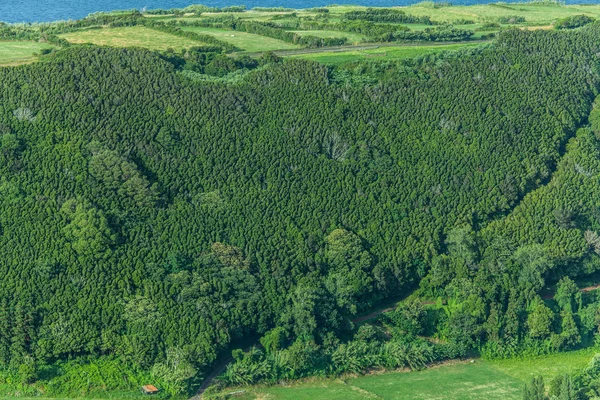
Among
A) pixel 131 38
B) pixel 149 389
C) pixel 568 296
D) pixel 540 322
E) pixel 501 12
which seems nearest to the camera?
pixel 149 389

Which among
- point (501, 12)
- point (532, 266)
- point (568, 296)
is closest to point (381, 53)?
point (501, 12)

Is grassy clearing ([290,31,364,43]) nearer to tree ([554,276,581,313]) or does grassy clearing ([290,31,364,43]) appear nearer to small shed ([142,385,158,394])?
tree ([554,276,581,313])

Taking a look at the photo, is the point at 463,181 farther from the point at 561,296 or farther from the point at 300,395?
the point at 300,395

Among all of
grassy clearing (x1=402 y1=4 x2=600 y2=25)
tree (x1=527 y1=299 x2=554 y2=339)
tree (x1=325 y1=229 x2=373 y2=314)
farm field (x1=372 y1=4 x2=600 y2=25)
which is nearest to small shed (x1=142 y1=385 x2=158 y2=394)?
tree (x1=325 y1=229 x2=373 y2=314)

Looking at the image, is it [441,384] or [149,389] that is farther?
[441,384]

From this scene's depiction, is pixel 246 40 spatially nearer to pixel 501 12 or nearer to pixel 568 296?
pixel 501 12

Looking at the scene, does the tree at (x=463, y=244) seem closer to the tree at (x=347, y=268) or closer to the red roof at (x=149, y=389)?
the tree at (x=347, y=268)
